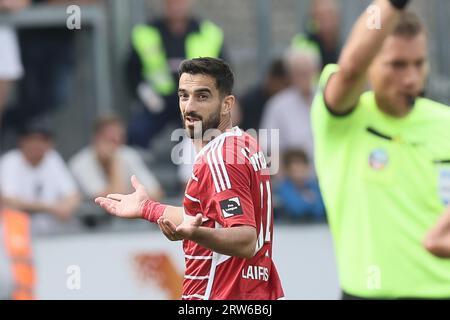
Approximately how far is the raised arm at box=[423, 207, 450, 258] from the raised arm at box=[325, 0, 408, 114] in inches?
52.6

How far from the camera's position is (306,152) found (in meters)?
8.96

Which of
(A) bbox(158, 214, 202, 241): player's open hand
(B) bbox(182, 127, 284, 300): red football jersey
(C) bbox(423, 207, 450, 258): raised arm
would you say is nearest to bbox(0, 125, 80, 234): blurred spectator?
(B) bbox(182, 127, 284, 300): red football jersey

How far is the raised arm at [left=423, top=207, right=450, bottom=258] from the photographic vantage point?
11.3ft

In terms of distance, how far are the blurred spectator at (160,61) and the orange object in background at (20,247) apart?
1.22m

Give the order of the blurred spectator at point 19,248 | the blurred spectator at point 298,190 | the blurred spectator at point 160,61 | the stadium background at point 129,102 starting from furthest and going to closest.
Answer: the blurred spectator at point 160,61, the blurred spectator at point 298,190, the stadium background at point 129,102, the blurred spectator at point 19,248

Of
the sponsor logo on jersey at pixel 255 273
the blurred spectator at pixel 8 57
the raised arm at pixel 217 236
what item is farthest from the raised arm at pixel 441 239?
the blurred spectator at pixel 8 57

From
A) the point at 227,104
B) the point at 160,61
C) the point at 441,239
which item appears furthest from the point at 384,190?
the point at 160,61

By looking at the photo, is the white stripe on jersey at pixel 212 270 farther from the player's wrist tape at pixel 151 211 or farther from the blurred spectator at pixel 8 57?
the blurred spectator at pixel 8 57

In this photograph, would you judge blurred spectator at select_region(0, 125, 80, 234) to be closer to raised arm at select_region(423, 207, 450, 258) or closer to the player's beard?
the player's beard

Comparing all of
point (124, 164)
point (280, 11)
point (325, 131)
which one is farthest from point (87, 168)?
point (325, 131)

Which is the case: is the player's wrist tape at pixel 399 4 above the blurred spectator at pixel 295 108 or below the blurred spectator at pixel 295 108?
below

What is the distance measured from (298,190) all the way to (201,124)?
4.90 m

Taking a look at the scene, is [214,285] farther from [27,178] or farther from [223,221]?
[27,178]

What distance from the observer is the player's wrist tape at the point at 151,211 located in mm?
3963
